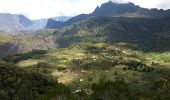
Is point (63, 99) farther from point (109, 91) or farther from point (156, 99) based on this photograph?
point (156, 99)

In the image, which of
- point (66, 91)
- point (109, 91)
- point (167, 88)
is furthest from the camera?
point (167, 88)

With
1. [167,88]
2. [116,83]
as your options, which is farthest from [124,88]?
[167,88]

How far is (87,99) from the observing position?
14738 cm

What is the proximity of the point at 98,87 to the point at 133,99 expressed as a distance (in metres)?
13.3

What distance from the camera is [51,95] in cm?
14175

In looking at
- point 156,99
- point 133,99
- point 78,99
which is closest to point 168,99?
point 156,99

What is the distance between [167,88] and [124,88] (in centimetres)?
4314

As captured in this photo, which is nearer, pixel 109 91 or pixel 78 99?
pixel 109 91

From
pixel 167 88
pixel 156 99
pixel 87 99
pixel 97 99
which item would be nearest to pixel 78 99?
pixel 87 99

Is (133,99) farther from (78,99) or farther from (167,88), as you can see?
(167,88)

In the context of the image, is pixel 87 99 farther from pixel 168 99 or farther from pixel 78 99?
pixel 168 99

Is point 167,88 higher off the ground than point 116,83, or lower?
lower

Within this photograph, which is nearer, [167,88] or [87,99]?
[87,99]

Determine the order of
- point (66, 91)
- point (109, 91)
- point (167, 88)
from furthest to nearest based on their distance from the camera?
point (167, 88)
point (66, 91)
point (109, 91)
